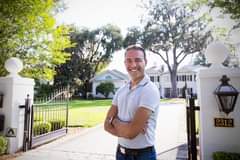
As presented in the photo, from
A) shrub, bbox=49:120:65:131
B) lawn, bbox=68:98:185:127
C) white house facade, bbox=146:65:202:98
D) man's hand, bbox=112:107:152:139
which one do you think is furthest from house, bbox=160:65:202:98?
man's hand, bbox=112:107:152:139

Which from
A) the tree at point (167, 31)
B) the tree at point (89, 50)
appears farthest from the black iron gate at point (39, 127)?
the tree at point (89, 50)

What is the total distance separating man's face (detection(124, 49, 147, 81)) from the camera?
5.62ft

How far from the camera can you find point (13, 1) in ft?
16.2

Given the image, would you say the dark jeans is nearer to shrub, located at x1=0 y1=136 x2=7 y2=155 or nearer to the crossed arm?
the crossed arm

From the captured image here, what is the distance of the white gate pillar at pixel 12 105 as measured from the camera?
4184mm

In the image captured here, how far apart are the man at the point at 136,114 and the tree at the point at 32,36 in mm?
4284

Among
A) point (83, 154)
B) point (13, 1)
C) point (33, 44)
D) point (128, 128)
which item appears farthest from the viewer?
Answer: point (33, 44)

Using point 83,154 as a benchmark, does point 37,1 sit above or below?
above

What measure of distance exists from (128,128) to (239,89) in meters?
1.90

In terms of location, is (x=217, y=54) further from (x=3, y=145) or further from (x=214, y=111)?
(x=3, y=145)

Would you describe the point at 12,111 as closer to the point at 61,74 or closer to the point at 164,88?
the point at 61,74

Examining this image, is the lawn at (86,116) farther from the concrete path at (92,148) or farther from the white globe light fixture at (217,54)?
the white globe light fixture at (217,54)

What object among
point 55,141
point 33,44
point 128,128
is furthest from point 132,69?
point 33,44

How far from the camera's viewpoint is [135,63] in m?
1.71
